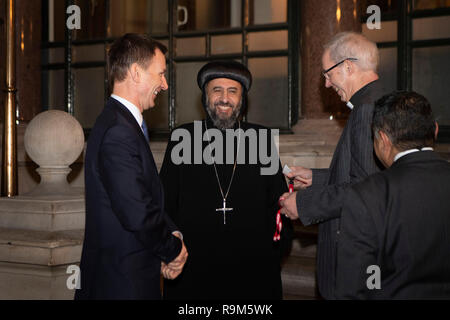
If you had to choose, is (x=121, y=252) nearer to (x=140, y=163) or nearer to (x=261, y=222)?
(x=140, y=163)

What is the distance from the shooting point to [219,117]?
407 centimetres

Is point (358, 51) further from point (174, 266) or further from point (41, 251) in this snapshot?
point (41, 251)

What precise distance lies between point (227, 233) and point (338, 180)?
1157mm

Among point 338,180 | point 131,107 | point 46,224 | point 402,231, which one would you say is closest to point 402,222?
point 402,231

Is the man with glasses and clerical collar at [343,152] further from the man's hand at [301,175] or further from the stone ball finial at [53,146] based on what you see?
the stone ball finial at [53,146]

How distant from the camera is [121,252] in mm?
2498

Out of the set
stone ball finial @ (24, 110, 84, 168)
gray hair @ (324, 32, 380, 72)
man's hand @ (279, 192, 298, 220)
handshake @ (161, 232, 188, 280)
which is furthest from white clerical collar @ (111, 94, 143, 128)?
stone ball finial @ (24, 110, 84, 168)

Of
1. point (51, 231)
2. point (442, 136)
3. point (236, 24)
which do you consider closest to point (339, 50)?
point (51, 231)

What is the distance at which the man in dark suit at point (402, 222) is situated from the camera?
2111 millimetres

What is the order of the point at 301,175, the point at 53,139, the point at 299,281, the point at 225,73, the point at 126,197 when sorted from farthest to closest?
the point at 299,281 → the point at 53,139 → the point at 225,73 → the point at 301,175 → the point at 126,197

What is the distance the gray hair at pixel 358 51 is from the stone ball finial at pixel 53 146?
89.9 inches

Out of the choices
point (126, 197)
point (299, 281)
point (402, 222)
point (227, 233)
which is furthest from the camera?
point (299, 281)
